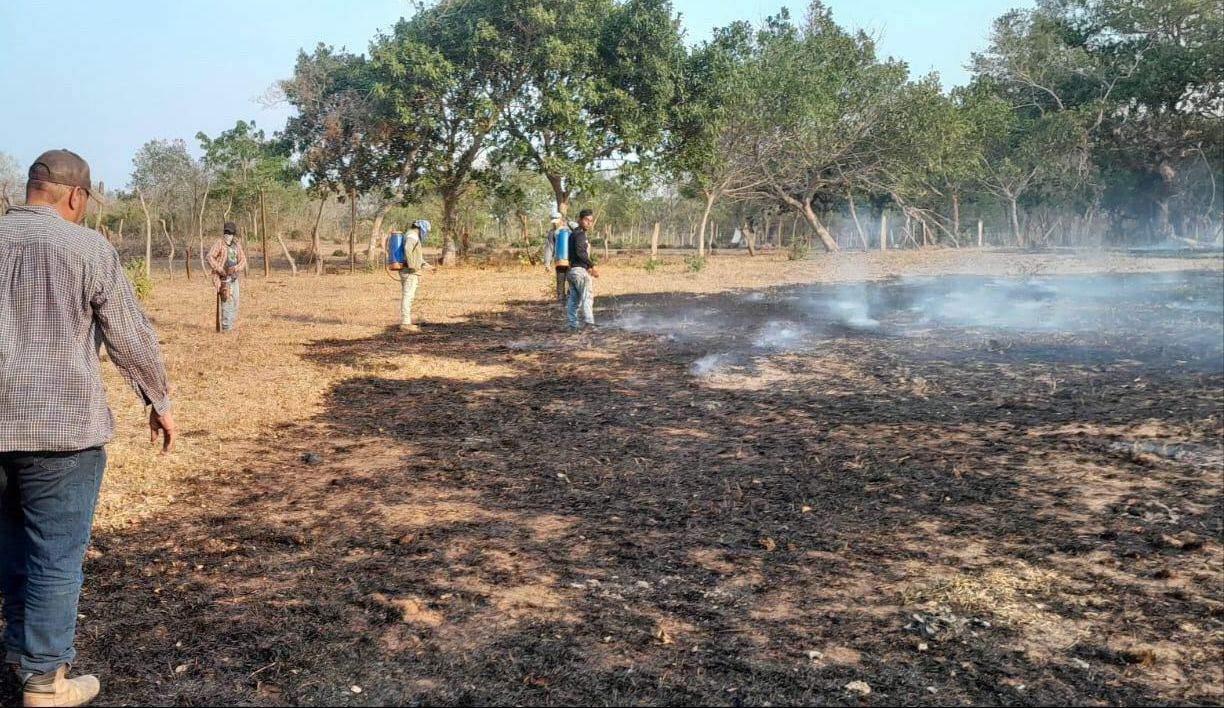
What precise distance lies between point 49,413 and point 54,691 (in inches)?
39.3

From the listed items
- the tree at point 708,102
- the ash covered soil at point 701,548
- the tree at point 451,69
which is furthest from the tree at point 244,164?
the ash covered soil at point 701,548

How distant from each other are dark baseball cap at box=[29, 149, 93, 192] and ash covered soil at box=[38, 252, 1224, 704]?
1.92m

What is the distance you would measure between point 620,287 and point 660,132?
7.72 metres

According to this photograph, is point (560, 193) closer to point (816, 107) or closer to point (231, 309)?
point (816, 107)

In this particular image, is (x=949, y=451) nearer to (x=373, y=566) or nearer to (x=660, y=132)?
(x=373, y=566)

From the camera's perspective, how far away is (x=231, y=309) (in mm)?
13625

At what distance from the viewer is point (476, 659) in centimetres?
344

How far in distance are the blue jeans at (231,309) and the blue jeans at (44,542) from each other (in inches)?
432

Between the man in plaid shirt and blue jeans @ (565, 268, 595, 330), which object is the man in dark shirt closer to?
blue jeans @ (565, 268, 595, 330)

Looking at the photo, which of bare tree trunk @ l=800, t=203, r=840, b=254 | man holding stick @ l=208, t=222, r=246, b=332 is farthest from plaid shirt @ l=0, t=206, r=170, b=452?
bare tree trunk @ l=800, t=203, r=840, b=254

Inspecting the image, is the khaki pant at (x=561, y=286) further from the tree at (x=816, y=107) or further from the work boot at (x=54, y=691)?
the tree at (x=816, y=107)

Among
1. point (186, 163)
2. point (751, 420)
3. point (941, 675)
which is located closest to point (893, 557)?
point (941, 675)

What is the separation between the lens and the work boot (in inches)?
120

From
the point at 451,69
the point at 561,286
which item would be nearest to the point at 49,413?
the point at 561,286
